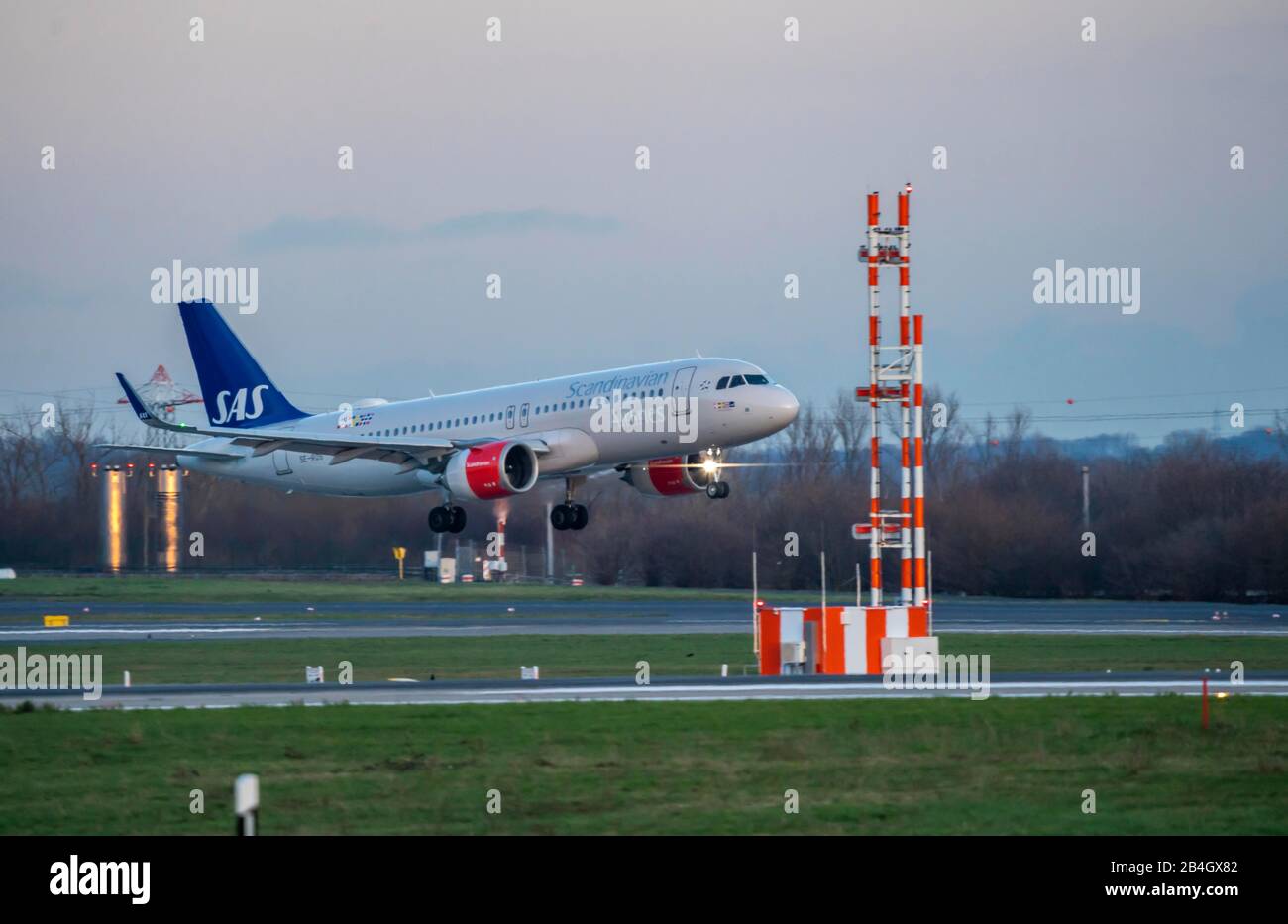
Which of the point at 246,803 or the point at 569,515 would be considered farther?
the point at 569,515

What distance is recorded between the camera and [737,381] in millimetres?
44438

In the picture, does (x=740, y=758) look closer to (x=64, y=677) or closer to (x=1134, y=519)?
(x=64, y=677)

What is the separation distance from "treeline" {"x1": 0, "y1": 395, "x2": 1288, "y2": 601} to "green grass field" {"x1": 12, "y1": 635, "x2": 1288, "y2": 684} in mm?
24952

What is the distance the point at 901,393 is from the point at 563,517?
19509 mm

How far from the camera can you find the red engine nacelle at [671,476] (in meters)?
48.4

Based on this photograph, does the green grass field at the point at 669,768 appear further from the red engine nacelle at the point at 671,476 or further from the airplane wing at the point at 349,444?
the airplane wing at the point at 349,444

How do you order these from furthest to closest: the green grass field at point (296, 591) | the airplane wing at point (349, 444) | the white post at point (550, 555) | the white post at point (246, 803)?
the white post at point (550, 555)
the green grass field at point (296, 591)
the airplane wing at point (349, 444)
the white post at point (246, 803)

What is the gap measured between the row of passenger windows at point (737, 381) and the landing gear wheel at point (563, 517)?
9.23 metres

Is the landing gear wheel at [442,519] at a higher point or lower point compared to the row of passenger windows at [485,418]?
lower

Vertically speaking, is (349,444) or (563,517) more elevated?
(349,444)

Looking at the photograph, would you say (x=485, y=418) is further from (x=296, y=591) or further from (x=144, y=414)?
(x=296, y=591)

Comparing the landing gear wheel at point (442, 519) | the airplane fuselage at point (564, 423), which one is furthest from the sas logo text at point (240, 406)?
the landing gear wheel at point (442, 519)

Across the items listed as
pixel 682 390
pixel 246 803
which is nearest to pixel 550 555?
pixel 682 390
